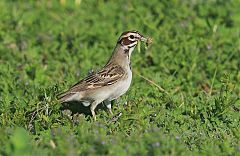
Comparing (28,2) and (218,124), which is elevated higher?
(28,2)

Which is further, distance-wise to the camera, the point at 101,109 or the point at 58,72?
the point at 58,72

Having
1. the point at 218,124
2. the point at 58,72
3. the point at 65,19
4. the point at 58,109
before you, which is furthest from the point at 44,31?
the point at 218,124

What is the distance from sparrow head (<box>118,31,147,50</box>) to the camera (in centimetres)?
935

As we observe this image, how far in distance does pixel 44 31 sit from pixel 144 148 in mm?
6006

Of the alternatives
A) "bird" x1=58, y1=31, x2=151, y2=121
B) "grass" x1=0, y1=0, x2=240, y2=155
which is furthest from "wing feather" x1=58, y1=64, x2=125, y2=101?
"grass" x1=0, y1=0, x2=240, y2=155

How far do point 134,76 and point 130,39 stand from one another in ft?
4.61

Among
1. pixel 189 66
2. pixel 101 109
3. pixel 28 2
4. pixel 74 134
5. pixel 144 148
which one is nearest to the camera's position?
pixel 144 148

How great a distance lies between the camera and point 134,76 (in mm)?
10688

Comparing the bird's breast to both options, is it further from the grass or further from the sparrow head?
the sparrow head

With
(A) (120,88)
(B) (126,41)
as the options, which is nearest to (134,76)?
(B) (126,41)

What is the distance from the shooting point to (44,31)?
40.7 ft

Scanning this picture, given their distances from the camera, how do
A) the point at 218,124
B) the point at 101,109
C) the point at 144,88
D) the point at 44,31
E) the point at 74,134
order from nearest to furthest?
the point at 74,134 → the point at 218,124 → the point at 101,109 → the point at 144,88 → the point at 44,31

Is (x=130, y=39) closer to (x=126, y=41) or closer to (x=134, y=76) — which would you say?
(x=126, y=41)

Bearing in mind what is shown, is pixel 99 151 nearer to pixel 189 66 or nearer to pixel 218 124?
pixel 218 124
